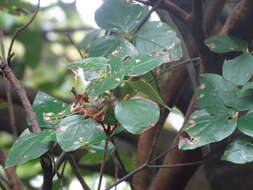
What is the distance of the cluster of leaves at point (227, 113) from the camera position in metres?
0.58

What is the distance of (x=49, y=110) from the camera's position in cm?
62

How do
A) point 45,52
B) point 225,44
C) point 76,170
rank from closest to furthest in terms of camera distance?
point 76,170 → point 225,44 → point 45,52

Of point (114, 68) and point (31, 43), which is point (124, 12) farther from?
point (31, 43)

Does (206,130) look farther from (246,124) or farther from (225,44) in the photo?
(225,44)

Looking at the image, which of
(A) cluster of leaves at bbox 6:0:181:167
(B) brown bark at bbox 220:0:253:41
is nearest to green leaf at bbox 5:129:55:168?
(A) cluster of leaves at bbox 6:0:181:167

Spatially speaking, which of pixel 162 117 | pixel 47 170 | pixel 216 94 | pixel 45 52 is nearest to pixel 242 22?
pixel 216 94

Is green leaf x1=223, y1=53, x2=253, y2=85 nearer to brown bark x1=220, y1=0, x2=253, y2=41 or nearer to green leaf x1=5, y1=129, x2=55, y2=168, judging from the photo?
brown bark x1=220, y1=0, x2=253, y2=41

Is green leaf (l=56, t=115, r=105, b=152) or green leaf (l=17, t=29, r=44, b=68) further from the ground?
green leaf (l=56, t=115, r=105, b=152)

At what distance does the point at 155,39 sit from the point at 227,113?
6.0 inches

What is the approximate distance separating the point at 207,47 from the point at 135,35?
13 centimetres

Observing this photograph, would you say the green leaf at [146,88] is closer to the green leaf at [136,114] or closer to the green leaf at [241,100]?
the green leaf at [136,114]

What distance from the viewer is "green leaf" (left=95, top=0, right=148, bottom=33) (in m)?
0.71

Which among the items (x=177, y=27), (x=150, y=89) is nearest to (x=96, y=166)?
(x=177, y=27)

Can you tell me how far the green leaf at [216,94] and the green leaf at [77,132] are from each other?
156 mm
